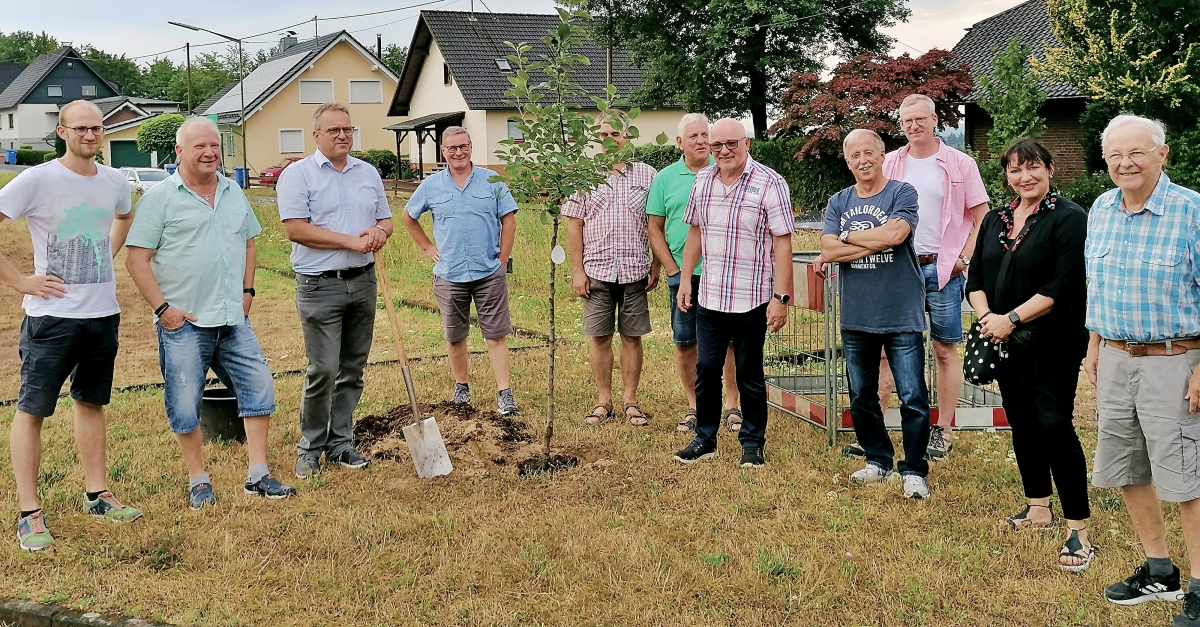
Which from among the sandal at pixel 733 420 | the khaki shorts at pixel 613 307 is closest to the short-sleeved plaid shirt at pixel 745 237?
the khaki shorts at pixel 613 307

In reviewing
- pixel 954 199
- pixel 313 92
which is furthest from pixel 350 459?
pixel 313 92

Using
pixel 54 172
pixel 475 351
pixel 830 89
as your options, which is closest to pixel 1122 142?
pixel 54 172

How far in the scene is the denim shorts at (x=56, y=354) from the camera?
4559 mm

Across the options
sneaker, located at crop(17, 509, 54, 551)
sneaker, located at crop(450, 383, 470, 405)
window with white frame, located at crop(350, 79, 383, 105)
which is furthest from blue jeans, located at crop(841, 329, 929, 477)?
window with white frame, located at crop(350, 79, 383, 105)

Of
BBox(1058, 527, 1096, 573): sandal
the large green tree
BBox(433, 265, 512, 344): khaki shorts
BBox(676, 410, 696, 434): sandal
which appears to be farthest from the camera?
the large green tree

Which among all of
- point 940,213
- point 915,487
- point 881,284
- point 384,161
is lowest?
point 915,487

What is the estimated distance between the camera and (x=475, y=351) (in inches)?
375

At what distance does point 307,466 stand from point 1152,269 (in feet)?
13.9

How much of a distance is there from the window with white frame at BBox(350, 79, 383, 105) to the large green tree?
63.5 feet

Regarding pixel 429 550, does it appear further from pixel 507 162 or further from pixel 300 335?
pixel 300 335

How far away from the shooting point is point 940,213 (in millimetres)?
5617

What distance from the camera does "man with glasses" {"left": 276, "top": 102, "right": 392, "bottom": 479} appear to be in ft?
17.8

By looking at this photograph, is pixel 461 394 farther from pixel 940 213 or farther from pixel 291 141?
pixel 291 141

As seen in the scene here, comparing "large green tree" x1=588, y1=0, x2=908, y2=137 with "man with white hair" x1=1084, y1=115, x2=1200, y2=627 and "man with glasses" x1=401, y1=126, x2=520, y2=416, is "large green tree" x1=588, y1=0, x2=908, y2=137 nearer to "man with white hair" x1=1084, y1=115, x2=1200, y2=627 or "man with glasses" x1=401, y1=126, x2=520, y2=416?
"man with glasses" x1=401, y1=126, x2=520, y2=416
